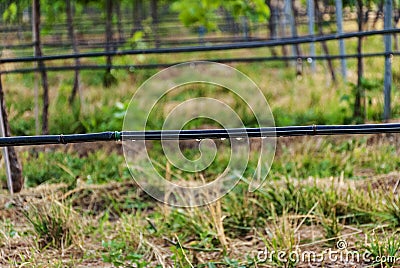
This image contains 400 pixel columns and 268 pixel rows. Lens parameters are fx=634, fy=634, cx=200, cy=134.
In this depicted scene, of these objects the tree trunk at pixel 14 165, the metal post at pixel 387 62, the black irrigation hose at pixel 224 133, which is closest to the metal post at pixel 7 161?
the tree trunk at pixel 14 165

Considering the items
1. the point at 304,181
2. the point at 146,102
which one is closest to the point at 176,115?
the point at 146,102

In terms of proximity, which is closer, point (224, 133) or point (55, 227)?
point (224, 133)

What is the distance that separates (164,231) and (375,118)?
2816mm

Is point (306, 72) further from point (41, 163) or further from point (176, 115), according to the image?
point (41, 163)

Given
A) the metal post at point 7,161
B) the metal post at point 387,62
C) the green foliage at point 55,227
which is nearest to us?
A: the green foliage at point 55,227

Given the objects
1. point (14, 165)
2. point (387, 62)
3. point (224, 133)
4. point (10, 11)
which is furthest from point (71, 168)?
point (387, 62)

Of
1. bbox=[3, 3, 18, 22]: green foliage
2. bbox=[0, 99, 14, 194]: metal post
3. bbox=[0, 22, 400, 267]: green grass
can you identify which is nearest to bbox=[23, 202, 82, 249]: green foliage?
bbox=[0, 22, 400, 267]: green grass

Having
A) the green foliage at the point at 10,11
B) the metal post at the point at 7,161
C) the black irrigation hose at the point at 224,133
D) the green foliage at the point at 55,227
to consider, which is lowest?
the green foliage at the point at 55,227

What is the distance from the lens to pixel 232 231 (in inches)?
123

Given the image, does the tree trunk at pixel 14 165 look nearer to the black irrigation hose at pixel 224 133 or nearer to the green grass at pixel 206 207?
the green grass at pixel 206 207

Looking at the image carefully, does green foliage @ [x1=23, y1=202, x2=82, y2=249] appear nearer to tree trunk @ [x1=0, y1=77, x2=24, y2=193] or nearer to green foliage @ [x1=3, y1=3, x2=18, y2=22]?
tree trunk @ [x1=0, y1=77, x2=24, y2=193]

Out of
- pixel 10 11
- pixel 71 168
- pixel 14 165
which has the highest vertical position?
pixel 10 11

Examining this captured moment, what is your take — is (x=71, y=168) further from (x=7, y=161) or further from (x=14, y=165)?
(x=7, y=161)

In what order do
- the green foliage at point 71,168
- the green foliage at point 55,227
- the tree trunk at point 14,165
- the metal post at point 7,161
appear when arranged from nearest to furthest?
the green foliage at point 55,227 < the metal post at point 7,161 < the tree trunk at point 14,165 < the green foliage at point 71,168
